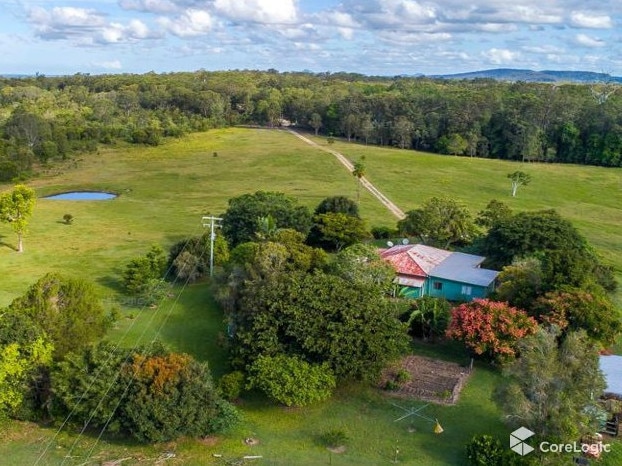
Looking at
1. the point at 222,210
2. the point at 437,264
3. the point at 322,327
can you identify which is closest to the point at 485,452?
the point at 322,327

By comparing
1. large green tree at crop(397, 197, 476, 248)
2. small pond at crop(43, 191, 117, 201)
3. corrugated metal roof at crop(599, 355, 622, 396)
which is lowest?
small pond at crop(43, 191, 117, 201)

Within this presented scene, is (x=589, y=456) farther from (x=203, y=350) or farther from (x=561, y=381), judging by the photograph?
(x=203, y=350)

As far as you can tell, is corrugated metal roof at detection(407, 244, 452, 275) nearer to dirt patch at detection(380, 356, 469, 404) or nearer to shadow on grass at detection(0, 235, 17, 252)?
dirt patch at detection(380, 356, 469, 404)

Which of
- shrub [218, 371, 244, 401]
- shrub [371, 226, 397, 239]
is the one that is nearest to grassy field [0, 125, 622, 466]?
shrub [218, 371, 244, 401]

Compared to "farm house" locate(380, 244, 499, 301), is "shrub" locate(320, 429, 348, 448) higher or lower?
lower

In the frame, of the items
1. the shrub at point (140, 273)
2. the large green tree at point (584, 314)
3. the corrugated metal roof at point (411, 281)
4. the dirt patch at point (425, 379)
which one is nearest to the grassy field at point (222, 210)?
the dirt patch at point (425, 379)

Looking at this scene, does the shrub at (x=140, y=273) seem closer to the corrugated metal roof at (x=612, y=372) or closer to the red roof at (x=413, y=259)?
the red roof at (x=413, y=259)

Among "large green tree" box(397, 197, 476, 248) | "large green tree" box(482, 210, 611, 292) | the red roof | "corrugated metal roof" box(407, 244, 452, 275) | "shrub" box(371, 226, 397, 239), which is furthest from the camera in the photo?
"shrub" box(371, 226, 397, 239)

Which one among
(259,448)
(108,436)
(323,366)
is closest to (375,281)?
(323,366)

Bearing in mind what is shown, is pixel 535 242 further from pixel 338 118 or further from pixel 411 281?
pixel 338 118
